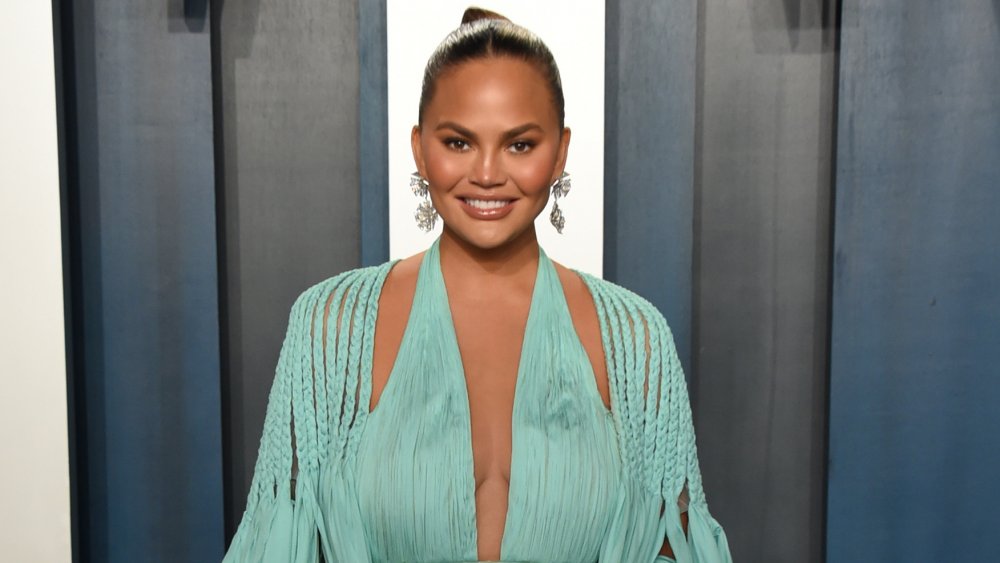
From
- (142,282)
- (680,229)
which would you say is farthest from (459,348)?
(142,282)

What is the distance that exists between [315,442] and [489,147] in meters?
0.42

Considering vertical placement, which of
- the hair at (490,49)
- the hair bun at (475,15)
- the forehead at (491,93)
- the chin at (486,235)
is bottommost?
the chin at (486,235)

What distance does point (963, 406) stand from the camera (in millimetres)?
1966

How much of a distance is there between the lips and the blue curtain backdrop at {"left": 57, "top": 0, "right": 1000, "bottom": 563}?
0.63 metres

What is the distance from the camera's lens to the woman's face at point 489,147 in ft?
4.32

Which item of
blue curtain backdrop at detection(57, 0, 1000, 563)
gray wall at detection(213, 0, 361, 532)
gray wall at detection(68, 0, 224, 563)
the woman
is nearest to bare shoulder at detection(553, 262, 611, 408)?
the woman

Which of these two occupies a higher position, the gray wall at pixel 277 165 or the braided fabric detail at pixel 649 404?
the gray wall at pixel 277 165

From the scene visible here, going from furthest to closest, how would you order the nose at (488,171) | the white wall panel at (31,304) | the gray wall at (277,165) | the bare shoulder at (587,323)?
the gray wall at (277,165) < the white wall panel at (31,304) < the bare shoulder at (587,323) < the nose at (488,171)

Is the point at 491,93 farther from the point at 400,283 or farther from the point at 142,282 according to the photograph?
the point at 142,282

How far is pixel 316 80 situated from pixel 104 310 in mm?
559

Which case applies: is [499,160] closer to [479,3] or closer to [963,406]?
[479,3]

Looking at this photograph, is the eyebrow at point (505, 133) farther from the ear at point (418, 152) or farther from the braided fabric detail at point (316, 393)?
the braided fabric detail at point (316, 393)

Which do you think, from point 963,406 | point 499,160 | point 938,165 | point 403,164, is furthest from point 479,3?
point 963,406

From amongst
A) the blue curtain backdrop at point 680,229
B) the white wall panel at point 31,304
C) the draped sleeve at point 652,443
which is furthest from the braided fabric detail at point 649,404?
the white wall panel at point 31,304
